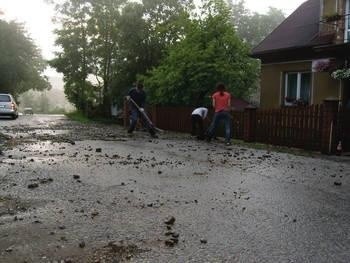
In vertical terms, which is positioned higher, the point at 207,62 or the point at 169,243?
the point at 207,62

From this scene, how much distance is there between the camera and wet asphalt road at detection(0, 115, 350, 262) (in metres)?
4.29

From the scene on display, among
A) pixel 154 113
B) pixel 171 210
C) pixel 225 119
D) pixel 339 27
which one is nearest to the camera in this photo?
pixel 171 210

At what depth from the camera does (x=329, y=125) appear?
12.5 meters

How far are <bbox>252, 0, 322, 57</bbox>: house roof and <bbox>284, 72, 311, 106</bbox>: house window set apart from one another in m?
1.34

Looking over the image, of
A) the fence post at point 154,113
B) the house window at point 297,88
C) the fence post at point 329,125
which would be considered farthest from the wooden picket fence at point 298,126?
the fence post at point 154,113

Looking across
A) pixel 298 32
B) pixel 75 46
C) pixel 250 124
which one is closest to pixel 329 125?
pixel 250 124

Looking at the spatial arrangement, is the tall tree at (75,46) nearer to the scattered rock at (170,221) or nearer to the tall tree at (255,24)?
the tall tree at (255,24)

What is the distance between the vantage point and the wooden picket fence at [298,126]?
12.5 m

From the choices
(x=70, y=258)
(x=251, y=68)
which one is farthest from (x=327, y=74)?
(x=70, y=258)

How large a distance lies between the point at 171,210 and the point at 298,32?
18.2 meters

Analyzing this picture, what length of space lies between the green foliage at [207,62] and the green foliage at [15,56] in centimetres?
3758

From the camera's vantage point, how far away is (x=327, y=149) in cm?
1261

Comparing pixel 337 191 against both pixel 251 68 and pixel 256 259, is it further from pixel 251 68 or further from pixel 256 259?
pixel 251 68

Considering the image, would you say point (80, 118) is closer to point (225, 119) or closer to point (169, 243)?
point (225, 119)
